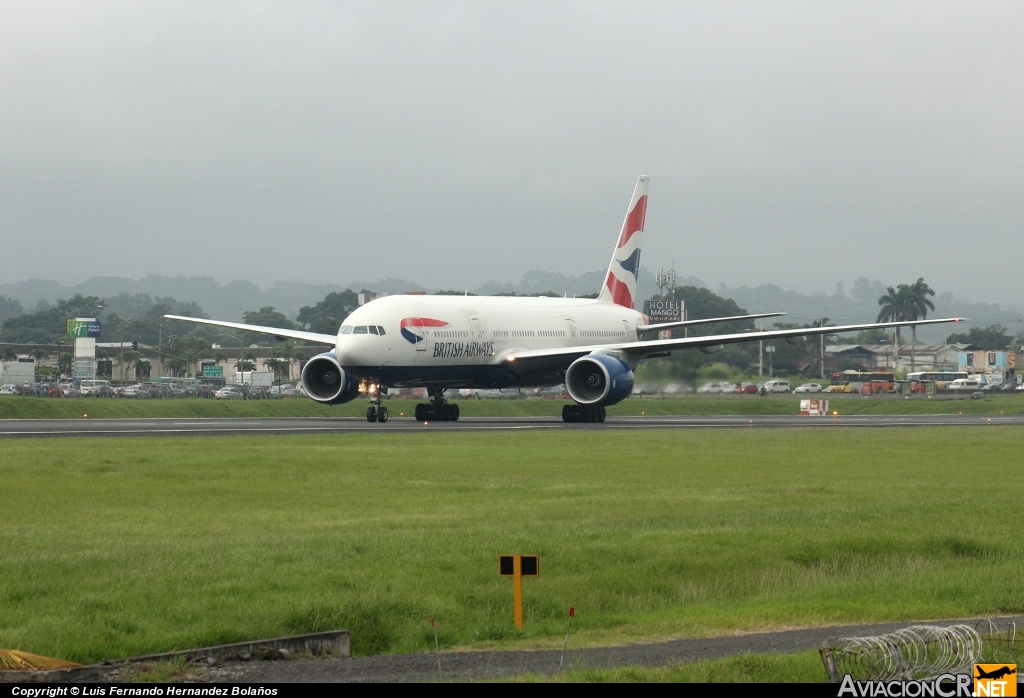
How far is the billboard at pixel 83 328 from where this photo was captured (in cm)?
14812

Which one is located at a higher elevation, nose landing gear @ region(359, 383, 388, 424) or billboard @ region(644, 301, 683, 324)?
billboard @ region(644, 301, 683, 324)

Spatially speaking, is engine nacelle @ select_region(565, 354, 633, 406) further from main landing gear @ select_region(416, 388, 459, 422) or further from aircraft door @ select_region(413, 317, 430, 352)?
aircraft door @ select_region(413, 317, 430, 352)

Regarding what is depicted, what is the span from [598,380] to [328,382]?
1018 cm

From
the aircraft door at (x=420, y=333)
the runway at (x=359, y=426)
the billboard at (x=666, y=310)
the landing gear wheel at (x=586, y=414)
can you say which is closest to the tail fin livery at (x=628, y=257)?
the runway at (x=359, y=426)

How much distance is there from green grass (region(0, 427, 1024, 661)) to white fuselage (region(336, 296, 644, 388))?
47.9 feet

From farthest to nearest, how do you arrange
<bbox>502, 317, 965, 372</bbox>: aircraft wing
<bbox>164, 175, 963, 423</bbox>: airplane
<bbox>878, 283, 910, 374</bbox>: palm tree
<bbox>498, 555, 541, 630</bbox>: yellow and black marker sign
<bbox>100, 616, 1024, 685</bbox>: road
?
<bbox>878, 283, 910, 374</bbox>: palm tree
<bbox>502, 317, 965, 372</bbox>: aircraft wing
<bbox>164, 175, 963, 423</bbox>: airplane
<bbox>498, 555, 541, 630</bbox>: yellow and black marker sign
<bbox>100, 616, 1024, 685</bbox>: road

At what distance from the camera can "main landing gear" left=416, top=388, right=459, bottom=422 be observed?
5153 cm

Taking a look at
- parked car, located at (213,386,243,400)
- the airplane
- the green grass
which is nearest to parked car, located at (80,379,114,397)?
parked car, located at (213,386,243,400)

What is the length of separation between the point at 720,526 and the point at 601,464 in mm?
9813

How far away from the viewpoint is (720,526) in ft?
68.7

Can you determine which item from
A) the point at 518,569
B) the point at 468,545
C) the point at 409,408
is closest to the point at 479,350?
the point at 409,408

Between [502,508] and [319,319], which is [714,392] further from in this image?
[319,319]

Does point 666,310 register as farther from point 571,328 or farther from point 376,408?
point 376,408

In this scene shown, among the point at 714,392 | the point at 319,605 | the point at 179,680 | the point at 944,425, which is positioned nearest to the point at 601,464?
the point at 319,605
